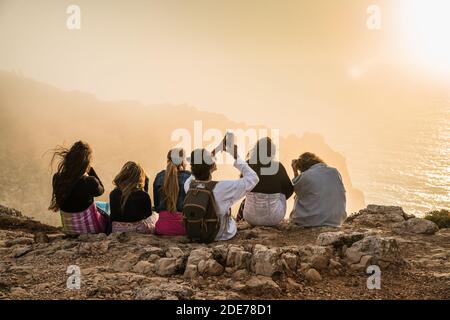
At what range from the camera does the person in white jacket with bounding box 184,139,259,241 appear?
7566mm

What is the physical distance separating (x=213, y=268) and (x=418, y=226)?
595 centimetres

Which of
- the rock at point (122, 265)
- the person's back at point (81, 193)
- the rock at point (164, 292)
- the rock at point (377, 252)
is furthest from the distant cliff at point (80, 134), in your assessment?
the rock at point (377, 252)

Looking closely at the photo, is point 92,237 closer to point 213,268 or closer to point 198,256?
point 198,256

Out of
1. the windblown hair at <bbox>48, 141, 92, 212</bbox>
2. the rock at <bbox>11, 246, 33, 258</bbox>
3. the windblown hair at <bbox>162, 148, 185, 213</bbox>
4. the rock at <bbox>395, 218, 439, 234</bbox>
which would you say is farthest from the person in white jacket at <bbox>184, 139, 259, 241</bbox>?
the rock at <bbox>395, 218, 439, 234</bbox>

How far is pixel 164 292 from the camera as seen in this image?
535 cm

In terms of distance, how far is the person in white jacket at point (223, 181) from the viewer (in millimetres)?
7566

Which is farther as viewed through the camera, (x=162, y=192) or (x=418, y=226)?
(x=418, y=226)

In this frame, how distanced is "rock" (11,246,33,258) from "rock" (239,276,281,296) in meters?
4.64

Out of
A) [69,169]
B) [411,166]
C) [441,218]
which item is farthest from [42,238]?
[411,166]

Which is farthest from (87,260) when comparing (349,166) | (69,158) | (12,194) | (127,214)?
(349,166)

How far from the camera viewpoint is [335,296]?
5602 millimetres

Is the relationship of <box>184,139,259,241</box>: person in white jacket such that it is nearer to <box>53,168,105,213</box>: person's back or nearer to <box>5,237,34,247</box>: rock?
<box>53,168,105,213</box>: person's back

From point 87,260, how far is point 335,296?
14.2 ft

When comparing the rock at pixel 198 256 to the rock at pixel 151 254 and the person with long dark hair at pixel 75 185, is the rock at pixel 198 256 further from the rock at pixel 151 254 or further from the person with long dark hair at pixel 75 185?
the person with long dark hair at pixel 75 185
